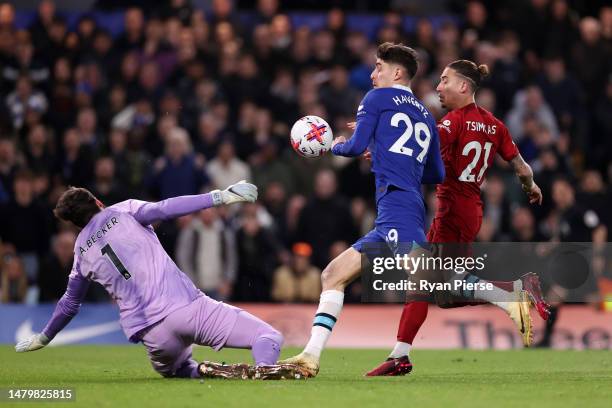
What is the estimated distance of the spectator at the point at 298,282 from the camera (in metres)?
16.4

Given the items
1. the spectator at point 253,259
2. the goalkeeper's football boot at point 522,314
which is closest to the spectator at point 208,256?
the spectator at point 253,259

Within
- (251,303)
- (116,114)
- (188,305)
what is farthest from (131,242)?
(116,114)

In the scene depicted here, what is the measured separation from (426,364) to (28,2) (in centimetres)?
1271

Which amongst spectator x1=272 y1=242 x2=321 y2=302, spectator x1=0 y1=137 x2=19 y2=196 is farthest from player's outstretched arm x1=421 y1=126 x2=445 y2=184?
spectator x1=0 y1=137 x2=19 y2=196

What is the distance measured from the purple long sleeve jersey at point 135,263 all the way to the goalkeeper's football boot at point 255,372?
58cm

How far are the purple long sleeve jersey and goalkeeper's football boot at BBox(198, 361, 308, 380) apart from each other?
1.91 feet

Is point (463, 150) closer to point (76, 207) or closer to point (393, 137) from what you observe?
point (393, 137)

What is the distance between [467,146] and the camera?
10344 mm

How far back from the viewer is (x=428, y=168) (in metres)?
9.84

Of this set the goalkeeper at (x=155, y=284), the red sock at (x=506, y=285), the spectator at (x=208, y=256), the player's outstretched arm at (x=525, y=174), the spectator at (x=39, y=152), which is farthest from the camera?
the spectator at (x=39, y=152)

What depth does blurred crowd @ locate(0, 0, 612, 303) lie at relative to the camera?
661 inches

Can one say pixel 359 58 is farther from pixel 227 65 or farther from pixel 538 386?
pixel 538 386

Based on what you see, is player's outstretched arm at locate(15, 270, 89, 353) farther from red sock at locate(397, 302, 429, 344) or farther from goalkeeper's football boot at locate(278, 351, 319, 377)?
red sock at locate(397, 302, 429, 344)

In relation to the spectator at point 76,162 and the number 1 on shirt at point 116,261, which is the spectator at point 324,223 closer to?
the spectator at point 76,162
